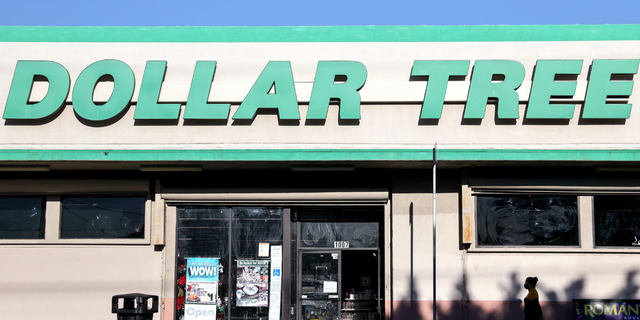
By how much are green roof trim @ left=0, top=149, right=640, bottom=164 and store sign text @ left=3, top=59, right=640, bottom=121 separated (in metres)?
0.72

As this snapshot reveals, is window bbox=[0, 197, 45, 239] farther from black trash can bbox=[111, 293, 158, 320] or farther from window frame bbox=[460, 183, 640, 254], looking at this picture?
window frame bbox=[460, 183, 640, 254]

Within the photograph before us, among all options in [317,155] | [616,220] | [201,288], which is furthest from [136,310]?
[616,220]

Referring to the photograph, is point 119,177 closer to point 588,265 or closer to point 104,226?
point 104,226

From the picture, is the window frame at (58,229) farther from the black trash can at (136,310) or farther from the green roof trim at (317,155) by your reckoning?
the black trash can at (136,310)

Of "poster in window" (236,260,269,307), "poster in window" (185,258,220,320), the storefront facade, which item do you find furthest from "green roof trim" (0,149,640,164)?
"poster in window" (236,260,269,307)

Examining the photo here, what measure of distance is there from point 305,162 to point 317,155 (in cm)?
34

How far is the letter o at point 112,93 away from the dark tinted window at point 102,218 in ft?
6.60

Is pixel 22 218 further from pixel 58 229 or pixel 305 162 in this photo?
pixel 305 162

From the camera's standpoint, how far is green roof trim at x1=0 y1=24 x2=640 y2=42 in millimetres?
12133

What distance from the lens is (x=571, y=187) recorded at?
12133 mm

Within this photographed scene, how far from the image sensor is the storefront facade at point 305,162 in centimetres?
1184

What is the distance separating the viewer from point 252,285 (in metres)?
12.9

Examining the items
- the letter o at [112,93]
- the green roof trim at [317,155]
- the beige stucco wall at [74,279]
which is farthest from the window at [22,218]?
the letter o at [112,93]

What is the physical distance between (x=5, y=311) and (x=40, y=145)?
363cm
